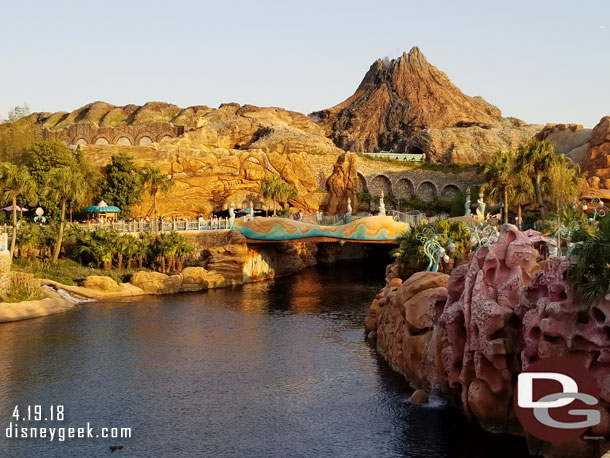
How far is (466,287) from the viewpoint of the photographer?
71.8 ft

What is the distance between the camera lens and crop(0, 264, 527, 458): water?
68.6 ft

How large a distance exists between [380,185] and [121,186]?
33892 mm

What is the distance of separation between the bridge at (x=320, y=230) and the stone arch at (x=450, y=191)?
3675 centimetres

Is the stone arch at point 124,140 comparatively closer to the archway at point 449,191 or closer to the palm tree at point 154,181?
the palm tree at point 154,181

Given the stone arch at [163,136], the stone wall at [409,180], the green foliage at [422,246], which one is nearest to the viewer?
the green foliage at [422,246]

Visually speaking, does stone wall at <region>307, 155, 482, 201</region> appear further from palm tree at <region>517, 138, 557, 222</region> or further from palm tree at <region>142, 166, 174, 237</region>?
palm tree at <region>517, 138, 557, 222</region>

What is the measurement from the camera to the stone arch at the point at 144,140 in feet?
294

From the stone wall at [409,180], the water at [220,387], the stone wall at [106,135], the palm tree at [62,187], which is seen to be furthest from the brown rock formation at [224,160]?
the water at [220,387]

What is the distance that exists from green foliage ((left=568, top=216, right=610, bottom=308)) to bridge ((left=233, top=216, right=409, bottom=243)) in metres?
33.7

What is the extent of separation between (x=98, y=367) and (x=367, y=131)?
125807 mm

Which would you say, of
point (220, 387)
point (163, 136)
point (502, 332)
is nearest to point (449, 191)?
point (163, 136)

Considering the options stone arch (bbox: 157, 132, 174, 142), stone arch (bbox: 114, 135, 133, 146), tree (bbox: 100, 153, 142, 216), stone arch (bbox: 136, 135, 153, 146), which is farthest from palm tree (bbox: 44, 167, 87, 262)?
stone arch (bbox: 157, 132, 174, 142)

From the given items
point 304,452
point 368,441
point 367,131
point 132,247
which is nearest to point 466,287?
point 368,441

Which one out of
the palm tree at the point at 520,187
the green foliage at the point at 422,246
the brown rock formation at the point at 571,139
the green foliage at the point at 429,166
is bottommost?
the green foliage at the point at 422,246
